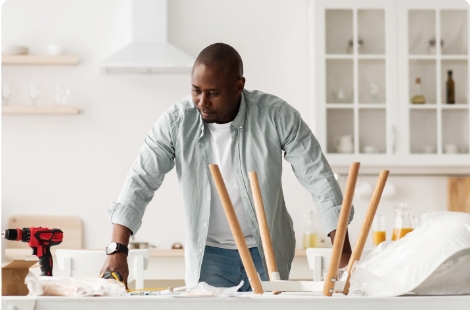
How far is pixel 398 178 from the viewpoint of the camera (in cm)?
427

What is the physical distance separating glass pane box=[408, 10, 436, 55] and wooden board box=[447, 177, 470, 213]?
785 millimetres

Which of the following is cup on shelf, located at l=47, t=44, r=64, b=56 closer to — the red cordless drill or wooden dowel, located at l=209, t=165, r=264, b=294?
the red cordless drill

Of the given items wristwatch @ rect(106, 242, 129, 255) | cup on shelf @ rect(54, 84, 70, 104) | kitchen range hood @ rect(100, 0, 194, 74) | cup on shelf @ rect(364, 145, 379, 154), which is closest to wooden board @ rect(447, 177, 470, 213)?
cup on shelf @ rect(364, 145, 379, 154)

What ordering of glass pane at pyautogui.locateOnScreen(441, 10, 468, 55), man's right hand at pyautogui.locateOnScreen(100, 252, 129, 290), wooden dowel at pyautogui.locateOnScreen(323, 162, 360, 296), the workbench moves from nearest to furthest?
the workbench < wooden dowel at pyautogui.locateOnScreen(323, 162, 360, 296) < man's right hand at pyautogui.locateOnScreen(100, 252, 129, 290) < glass pane at pyautogui.locateOnScreen(441, 10, 468, 55)

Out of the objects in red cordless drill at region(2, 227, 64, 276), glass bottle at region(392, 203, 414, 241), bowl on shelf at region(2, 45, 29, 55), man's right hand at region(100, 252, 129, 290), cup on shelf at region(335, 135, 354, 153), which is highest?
bowl on shelf at region(2, 45, 29, 55)

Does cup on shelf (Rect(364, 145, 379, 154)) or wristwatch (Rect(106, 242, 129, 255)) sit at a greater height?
cup on shelf (Rect(364, 145, 379, 154))

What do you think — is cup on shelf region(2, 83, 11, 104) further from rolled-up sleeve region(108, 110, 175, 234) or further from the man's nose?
the man's nose

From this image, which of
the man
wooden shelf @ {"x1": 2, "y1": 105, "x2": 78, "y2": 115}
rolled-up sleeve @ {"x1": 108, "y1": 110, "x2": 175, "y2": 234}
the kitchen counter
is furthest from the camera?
wooden shelf @ {"x1": 2, "y1": 105, "x2": 78, "y2": 115}

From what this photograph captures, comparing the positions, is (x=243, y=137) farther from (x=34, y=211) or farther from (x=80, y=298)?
(x=34, y=211)

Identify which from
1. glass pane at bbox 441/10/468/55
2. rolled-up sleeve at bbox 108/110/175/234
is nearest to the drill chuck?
rolled-up sleeve at bbox 108/110/175/234

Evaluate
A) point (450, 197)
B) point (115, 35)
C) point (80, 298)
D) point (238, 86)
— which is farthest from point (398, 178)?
point (80, 298)

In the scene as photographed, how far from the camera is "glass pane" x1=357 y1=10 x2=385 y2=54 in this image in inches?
160

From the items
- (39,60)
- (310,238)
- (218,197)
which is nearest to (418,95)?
(310,238)

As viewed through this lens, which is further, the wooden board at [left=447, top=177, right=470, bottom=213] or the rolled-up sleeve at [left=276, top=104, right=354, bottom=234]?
the wooden board at [left=447, top=177, right=470, bottom=213]
